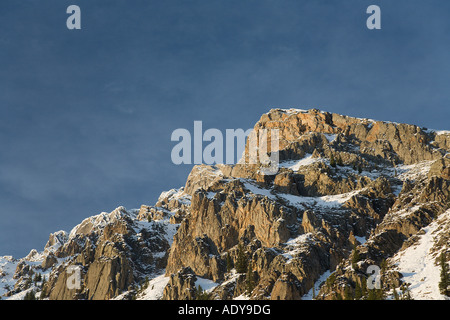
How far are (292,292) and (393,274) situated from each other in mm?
33980

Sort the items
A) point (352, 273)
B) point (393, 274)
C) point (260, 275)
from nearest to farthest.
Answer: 1. point (393, 274)
2. point (352, 273)
3. point (260, 275)

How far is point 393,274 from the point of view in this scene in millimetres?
155875
